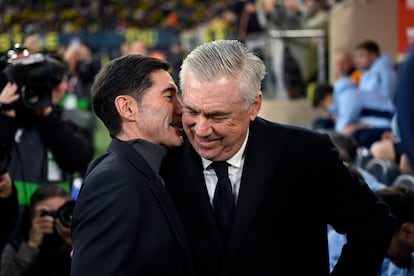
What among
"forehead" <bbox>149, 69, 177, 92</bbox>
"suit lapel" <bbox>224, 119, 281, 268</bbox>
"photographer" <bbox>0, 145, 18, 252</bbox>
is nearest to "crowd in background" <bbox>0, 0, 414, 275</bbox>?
"photographer" <bbox>0, 145, 18, 252</bbox>

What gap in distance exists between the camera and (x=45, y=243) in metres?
3.68

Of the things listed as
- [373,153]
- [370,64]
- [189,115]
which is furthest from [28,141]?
[370,64]

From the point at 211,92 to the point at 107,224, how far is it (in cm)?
46

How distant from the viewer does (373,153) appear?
6312 millimetres

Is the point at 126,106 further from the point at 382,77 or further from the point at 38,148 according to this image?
the point at 382,77

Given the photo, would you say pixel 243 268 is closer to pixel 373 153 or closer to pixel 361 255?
pixel 361 255

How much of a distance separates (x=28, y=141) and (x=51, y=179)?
267 millimetres

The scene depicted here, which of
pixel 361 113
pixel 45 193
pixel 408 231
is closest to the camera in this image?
pixel 408 231

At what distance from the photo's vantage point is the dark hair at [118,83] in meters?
2.39

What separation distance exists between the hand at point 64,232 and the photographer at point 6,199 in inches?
7.4

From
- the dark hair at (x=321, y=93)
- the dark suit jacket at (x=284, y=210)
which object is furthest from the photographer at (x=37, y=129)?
the dark hair at (x=321, y=93)

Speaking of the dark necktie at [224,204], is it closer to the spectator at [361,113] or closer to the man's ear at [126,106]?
the man's ear at [126,106]

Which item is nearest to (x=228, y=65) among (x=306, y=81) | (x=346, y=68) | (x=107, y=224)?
(x=107, y=224)

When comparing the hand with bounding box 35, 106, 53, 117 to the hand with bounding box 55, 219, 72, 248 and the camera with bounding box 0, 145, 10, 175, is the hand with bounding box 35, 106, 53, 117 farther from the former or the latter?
the hand with bounding box 55, 219, 72, 248
